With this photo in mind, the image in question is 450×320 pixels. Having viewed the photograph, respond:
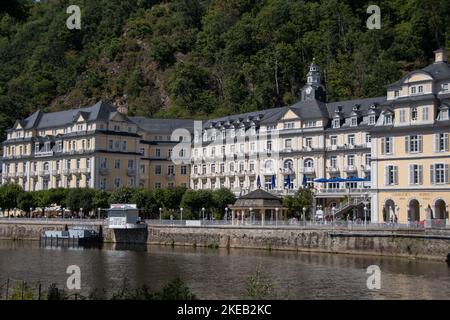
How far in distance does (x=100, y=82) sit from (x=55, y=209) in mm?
59283

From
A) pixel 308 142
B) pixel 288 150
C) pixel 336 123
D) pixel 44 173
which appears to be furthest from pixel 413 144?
pixel 44 173

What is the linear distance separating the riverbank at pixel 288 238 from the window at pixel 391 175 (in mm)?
7840

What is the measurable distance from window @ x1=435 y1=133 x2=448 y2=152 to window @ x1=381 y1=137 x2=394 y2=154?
14.3 ft

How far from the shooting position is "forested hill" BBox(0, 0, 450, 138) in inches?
4616

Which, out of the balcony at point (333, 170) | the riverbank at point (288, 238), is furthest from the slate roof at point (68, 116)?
the balcony at point (333, 170)

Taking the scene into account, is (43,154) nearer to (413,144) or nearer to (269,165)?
(269,165)

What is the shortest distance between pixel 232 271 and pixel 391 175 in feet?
77.7

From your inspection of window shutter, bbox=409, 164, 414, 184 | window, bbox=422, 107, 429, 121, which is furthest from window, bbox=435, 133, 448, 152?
window shutter, bbox=409, 164, 414, 184

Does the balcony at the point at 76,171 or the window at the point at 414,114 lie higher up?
the window at the point at 414,114

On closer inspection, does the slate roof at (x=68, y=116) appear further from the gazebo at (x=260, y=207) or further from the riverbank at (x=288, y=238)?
the gazebo at (x=260, y=207)

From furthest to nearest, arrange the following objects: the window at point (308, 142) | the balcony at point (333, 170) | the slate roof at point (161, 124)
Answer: the slate roof at point (161, 124) → the window at point (308, 142) → the balcony at point (333, 170)

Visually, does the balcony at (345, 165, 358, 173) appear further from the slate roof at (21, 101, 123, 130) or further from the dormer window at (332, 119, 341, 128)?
the slate roof at (21, 101, 123, 130)

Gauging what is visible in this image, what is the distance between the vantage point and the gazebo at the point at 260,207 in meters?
74.3

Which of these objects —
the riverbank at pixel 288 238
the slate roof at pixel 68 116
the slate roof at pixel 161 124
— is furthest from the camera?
the slate roof at pixel 161 124
